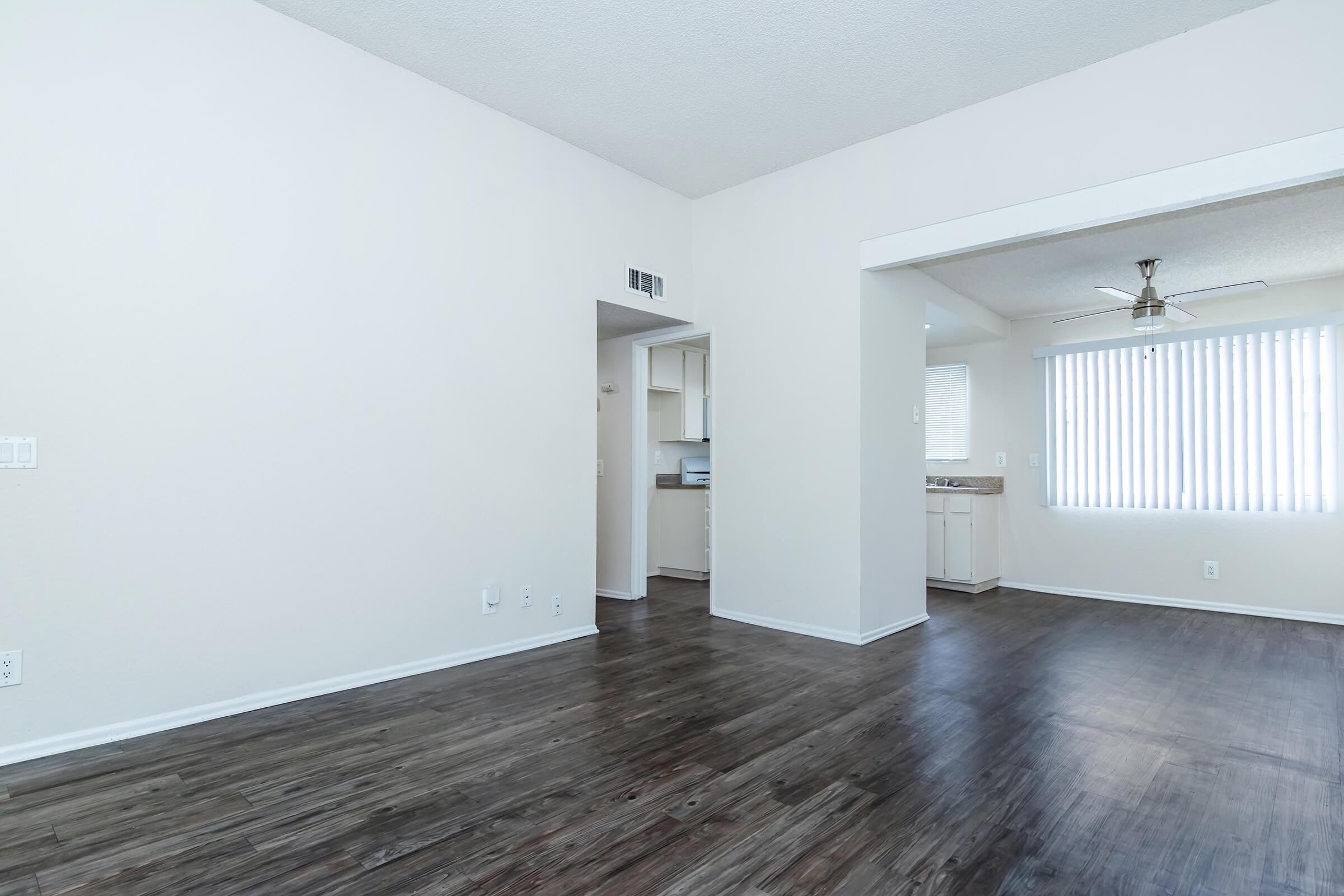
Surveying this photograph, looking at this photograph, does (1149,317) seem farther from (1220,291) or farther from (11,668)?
(11,668)

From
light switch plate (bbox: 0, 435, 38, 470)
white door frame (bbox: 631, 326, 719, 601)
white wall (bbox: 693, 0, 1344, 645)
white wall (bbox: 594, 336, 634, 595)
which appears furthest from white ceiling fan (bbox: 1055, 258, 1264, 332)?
light switch plate (bbox: 0, 435, 38, 470)

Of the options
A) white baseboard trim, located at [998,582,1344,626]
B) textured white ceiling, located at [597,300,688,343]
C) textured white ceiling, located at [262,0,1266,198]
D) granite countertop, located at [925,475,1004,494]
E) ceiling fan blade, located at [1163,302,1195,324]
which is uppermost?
textured white ceiling, located at [262,0,1266,198]

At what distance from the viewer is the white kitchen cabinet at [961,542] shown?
625cm

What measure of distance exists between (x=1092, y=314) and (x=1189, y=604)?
2.46 metres

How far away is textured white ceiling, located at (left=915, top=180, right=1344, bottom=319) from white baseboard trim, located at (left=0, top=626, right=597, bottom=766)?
359 centimetres

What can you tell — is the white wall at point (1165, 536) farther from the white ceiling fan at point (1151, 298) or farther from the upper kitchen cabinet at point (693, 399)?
the upper kitchen cabinet at point (693, 399)

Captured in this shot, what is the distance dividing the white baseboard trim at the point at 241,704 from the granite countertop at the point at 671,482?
244 centimetres

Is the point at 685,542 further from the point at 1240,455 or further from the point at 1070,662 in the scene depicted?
the point at 1240,455

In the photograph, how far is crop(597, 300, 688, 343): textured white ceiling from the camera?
4.87m

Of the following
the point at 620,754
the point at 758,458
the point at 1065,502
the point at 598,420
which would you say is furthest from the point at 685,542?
the point at 620,754

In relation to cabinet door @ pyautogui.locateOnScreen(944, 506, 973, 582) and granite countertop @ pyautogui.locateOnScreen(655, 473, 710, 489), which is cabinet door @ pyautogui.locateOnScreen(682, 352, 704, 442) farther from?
cabinet door @ pyautogui.locateOnScreen(944, 506, 973, 582)

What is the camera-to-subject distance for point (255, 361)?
312 cm

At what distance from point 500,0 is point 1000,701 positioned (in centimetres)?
381

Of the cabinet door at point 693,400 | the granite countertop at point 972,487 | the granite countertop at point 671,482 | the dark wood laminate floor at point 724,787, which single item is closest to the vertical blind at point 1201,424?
the granite countertop at point 972,487
